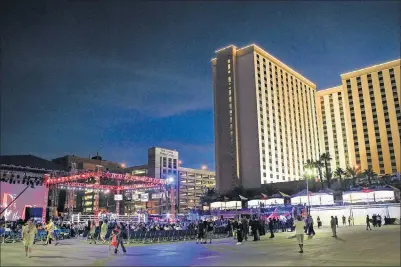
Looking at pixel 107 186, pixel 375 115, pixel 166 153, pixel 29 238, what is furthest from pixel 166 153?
pixel 29 238

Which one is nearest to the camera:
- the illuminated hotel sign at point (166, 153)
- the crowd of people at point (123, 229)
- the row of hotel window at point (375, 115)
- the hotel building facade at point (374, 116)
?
the crowd of people at point (123, 229)

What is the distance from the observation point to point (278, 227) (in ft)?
153

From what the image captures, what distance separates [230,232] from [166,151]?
12901 centimetres

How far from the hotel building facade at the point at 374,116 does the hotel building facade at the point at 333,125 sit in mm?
8119

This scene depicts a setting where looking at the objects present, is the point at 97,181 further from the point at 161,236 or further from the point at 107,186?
the point at 161,236

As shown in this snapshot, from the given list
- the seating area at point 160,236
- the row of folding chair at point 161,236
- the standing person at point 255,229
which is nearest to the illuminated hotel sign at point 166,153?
the seating area at point 160,236

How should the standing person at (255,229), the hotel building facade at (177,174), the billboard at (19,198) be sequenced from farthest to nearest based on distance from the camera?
the hotel building facade at (177,174) < the billboard at (19,198) < the standing person at (255,229)

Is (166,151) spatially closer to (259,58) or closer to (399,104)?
(259,58)

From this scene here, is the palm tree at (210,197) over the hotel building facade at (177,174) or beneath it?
beneath

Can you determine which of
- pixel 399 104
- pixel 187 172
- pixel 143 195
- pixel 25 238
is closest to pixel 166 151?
pixel 187 172

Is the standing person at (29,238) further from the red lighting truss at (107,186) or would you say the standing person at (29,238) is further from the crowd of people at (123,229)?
the red lighting truss at (107,186)

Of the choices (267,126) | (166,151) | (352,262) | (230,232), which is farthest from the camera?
(166,151)

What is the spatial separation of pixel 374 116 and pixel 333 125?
25335mm

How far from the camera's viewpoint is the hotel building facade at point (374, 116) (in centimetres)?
13762
